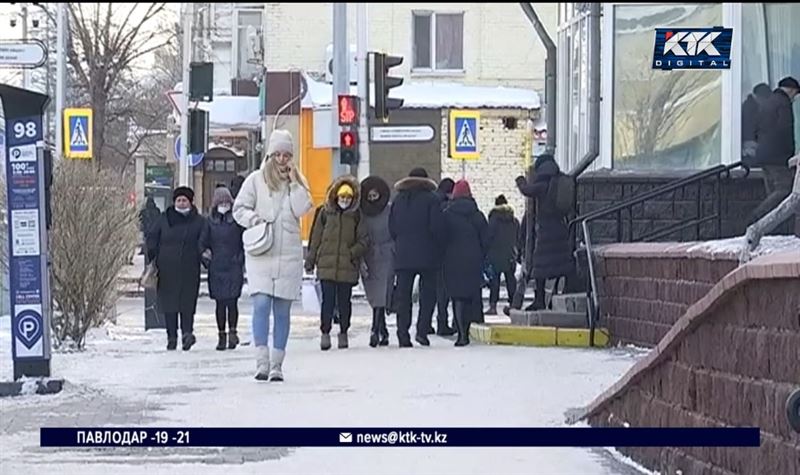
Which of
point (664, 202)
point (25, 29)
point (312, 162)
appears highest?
point (25, 29)

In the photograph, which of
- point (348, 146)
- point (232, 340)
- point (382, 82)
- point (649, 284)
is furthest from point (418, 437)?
point (348, 146)

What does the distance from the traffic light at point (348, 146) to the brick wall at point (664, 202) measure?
580 cm

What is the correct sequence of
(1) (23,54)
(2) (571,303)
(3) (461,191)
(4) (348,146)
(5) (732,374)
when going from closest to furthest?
(5) (732,374) → (1) (23,54) → (2) (571,303) → (3) (461,191) → (4) (348,146)

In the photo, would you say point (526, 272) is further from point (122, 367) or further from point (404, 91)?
point (404, 91)

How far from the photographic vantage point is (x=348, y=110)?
22406 millimetres

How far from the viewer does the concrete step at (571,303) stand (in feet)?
54.3

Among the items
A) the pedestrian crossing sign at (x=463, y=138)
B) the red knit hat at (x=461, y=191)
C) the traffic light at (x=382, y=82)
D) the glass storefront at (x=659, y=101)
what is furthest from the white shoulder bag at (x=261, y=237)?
the pedestrian crossing sign at (x=463, y=138)

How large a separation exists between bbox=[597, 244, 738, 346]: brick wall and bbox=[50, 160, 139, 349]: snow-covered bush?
4.95 meters

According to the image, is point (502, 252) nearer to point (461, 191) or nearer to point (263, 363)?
point (461, 191)

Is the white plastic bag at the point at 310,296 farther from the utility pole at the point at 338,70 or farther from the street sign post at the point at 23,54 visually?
the street sign post at the point at 23,54

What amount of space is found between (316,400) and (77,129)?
1452cm

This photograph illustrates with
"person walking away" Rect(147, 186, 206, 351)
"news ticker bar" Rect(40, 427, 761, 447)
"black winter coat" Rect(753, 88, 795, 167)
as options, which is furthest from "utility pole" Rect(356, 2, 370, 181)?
"news ticker bar" Rect(40, 427, 761, 447)

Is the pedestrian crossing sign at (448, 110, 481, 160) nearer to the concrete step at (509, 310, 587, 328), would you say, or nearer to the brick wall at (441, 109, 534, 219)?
the brick wall at (441, 109, 534, 219)

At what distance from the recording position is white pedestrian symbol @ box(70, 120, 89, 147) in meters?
24.1
